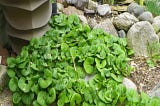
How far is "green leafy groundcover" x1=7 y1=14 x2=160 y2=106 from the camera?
95.0 inches

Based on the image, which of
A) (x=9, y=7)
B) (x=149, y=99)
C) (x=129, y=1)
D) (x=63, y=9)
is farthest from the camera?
(x=129, y=1)

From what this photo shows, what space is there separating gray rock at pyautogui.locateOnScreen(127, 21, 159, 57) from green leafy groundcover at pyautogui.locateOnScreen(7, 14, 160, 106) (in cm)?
9

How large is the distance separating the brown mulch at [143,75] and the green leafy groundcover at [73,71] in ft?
0.39

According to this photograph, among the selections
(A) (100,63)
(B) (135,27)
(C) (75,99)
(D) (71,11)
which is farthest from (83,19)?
(C) (75,99)

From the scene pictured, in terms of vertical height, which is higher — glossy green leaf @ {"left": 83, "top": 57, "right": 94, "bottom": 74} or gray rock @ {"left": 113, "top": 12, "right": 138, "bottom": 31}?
gray rock @ {"left": 113, "top": 12, "right": 138, "bottom": 31}

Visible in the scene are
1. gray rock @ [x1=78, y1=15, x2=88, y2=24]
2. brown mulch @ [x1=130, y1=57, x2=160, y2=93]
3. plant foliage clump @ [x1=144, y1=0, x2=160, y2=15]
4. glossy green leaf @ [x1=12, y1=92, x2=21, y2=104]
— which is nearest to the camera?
glossy green leaf @ [x1=12, y1=92, x2=21, y2=104]

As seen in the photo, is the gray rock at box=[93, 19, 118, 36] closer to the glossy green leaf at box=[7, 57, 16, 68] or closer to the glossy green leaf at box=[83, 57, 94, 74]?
the glossy green leaf at box=[83, 57, 94, 74]

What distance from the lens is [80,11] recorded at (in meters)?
3.51

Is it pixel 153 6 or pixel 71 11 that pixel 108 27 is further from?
pixel 153 6

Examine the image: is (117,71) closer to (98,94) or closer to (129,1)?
(98,94)

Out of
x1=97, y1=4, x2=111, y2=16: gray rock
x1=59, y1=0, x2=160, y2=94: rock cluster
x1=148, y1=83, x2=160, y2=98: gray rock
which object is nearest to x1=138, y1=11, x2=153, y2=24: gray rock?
x1=59, y1=0, x2=160, y2=94: rock cluster

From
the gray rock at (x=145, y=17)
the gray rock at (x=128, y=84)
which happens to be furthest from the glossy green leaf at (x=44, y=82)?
the gray rock at (x=145, y=17)

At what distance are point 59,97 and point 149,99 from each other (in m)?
0.59

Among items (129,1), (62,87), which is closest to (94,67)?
(62,87)
